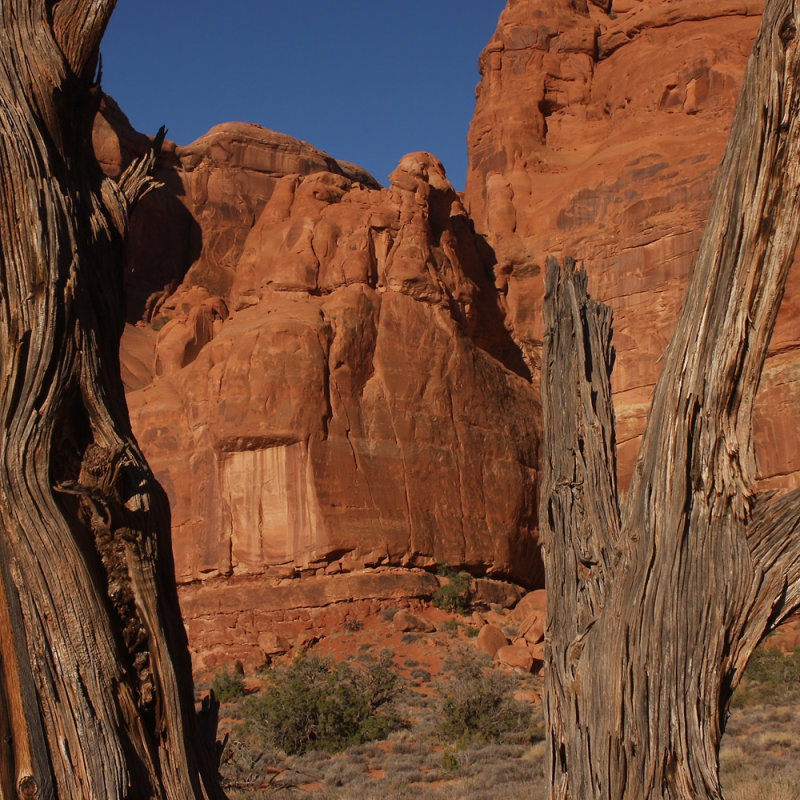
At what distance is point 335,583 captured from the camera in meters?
26.4

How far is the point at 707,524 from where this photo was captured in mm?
4285

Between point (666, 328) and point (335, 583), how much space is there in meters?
14.1

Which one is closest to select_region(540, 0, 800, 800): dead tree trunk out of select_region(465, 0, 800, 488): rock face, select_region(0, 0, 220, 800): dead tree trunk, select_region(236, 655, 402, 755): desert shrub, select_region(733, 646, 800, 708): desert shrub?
select_region(0, 0, 220, 800): dead tree trunk

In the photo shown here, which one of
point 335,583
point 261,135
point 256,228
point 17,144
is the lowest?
point 335,583

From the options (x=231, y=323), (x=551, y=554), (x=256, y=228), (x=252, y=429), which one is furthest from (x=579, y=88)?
(x=551, y=554)

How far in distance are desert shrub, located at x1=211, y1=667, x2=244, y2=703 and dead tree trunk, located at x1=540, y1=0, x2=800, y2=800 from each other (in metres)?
17.9

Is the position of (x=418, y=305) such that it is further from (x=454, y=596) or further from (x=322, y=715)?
(x=322, y=715)

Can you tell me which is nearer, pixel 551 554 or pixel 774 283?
pixel 774 283

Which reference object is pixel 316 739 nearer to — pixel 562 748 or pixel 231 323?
pixel 562 748

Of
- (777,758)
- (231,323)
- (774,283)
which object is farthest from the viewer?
(231,323)

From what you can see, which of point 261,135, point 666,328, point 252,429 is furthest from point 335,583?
point 261,135

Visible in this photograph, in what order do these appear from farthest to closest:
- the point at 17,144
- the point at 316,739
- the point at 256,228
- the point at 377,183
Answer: the point at 377,183 → the point at 256,228 → the point at 316,739 → the point at 17,144

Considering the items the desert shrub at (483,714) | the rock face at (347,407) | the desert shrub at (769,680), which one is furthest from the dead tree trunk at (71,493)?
the rock face at (347,407)

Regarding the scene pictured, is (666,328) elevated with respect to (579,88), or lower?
lower
